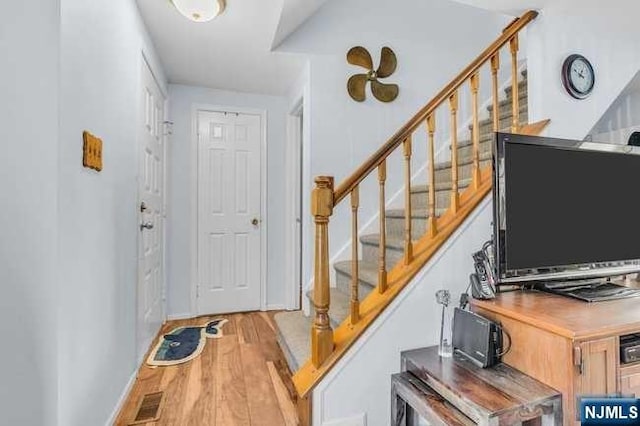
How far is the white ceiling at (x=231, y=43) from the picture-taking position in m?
2.33

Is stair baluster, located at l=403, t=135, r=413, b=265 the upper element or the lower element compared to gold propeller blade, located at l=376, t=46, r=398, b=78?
lower

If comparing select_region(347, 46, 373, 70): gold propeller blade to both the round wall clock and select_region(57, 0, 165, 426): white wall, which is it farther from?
select_region(57, 0, 165, 426): white wall

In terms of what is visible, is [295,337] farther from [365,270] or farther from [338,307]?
[365,270]

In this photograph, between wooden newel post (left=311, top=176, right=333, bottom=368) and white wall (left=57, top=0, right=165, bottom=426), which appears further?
wooden newel post (left=311, top=176, right=333, bottom=368)

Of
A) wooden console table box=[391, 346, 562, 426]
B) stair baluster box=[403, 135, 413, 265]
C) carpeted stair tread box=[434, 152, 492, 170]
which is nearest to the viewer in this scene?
wooden console table box=[391, 346, 562, 426]

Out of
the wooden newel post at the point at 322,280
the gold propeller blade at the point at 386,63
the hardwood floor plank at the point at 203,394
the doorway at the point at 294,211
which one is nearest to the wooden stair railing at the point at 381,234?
the wooden newel post at the point at 322,280

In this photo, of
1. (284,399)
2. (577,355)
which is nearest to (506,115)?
(577,355)

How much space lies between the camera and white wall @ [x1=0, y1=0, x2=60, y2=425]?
1.03 meters

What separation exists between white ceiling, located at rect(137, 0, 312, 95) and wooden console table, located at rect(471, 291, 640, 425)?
88.9 inches

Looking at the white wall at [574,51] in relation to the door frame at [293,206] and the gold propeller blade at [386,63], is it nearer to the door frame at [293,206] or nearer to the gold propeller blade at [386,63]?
the gold propeller blade at [386,63]

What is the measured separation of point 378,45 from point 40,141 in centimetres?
265

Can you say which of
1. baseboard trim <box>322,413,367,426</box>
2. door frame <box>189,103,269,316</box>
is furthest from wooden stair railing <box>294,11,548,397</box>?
door frame <box>189,103,269,316</box>

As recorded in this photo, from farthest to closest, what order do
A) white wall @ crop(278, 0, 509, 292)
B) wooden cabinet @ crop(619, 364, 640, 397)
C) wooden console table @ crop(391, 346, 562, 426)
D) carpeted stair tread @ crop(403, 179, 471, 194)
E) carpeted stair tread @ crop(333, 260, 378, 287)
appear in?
1. white wall @ crop(278, 0, 509, 292)
2. carpeted stair tread @ crop(403, 179, 471, 194)
3. carpeted stair tread @ crop(333, 260, 378, 287)
4. wooden cabinet @ crop(619, 364, 640, 397)
5. wooden console table @ crop(391, 346, 562, 426)

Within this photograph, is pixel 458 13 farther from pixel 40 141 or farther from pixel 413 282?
pixel 40 141
